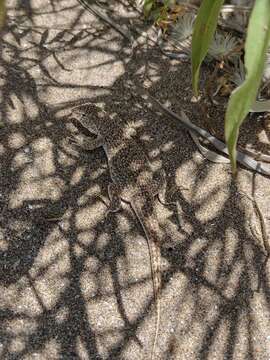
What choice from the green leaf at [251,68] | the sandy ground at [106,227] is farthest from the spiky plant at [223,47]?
the green leaf at [251,68]

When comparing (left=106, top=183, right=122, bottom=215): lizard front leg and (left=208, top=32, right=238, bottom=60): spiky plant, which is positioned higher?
(left=208, top=32, right=238, bottom=60): spiky plant

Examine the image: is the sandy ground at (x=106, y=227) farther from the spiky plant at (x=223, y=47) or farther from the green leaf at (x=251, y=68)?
the green leaf at (x=251, y=68)

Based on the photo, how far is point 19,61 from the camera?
8.20 ft

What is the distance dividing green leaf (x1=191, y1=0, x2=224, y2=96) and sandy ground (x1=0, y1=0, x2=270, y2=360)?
879 millimetres

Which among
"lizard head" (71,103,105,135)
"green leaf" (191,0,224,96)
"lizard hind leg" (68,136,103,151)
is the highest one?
"green leaf" (191,0,224,96)

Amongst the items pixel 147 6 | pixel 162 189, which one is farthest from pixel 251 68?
pixel 147 6

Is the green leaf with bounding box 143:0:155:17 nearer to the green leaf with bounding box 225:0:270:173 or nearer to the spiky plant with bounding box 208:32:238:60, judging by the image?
the spiky plant with bounding box 208:32:238:60

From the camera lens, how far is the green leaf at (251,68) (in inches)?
40.4

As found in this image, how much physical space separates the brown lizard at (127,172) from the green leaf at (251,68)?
971 millimetres

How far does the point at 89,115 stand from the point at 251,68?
139cm

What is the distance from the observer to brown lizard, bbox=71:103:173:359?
2059mm

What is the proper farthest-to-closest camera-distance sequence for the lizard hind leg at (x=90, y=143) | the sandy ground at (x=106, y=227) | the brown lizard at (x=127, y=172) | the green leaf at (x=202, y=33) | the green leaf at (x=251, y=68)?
the lizard hind leg at (x=90, y=143) < the brown lizard at (x=127, y=172) < the sandy ground at (x=106, y=227) < the green leaf at (x=202, y=33) < the green leaf at (x=251, y=68)

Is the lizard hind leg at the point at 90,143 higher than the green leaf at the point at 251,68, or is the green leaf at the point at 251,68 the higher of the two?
the green leaf at the point at 251,68

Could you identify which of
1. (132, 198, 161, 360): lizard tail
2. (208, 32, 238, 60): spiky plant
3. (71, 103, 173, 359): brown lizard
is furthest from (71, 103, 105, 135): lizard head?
(208, 32, 238, 60): spiky plant
